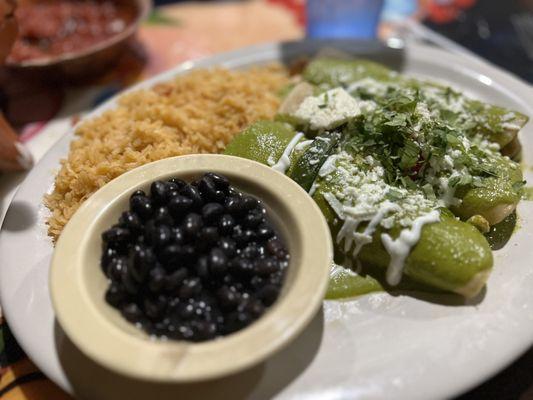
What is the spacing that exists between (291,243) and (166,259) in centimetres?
47

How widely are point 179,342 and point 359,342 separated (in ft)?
2.16

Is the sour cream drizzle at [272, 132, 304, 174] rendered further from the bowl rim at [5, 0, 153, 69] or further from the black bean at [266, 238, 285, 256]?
the bowl rim at [5, 0, 153, 69]

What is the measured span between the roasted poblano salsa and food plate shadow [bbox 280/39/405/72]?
2.40 ft

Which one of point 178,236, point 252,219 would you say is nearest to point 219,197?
point 252,219

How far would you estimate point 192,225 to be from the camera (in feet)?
5.54

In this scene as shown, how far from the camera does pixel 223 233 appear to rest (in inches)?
69.1

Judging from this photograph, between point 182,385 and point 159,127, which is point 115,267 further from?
point 159,127

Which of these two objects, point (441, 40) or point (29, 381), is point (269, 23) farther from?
point (29, 381)

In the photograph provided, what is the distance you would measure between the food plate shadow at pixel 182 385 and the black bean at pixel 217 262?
0.34 metres

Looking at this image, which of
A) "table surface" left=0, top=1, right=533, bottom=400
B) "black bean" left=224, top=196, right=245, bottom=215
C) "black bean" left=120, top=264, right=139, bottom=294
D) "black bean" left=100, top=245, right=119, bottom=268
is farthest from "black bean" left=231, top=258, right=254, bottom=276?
"table surface" left=0, top=1, right=533, bottom=400

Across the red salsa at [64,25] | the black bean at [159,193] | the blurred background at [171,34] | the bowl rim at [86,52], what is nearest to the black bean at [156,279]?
the black bean at [159,193]

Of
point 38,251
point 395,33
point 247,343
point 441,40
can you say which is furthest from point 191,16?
point 247,343

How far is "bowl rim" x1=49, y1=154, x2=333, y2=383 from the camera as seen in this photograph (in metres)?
1.37

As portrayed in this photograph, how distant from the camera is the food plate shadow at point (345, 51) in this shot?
3217 mm
